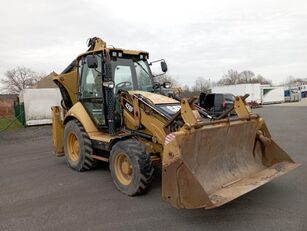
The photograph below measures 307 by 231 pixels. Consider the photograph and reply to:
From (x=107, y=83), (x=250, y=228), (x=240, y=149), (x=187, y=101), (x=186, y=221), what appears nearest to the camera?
(x=250, y=228)

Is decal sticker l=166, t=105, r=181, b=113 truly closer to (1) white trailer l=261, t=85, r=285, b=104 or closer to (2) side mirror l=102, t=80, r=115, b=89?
(2) side mirror l=102, t=80, r=115, b=89

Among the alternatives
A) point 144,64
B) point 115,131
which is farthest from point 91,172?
point 144,64

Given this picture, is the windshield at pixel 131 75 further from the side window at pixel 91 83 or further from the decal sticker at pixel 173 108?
the decal sticker at pixel 173 108

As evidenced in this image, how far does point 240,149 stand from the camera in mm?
6105

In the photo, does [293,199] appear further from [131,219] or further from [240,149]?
[131,219]

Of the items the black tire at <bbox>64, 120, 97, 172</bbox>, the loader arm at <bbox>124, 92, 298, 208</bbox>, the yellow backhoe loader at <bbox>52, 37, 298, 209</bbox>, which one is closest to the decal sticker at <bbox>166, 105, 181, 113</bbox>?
the yellow backhoe loader at <bbox>52, 37, 298, 209</bbox>

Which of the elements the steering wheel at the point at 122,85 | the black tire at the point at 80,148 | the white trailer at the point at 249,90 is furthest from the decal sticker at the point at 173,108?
the white trailer at the point at 249,90

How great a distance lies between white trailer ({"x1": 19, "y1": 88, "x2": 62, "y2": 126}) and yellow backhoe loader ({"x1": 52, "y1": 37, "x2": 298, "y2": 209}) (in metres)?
13.6

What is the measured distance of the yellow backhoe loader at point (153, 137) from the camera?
4.89m

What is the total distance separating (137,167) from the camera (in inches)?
225

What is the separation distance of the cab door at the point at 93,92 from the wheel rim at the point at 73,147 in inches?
33.7

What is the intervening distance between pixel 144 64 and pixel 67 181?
10.1 ft

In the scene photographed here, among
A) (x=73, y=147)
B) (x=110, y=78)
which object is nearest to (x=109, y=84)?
(x=110, y=78)

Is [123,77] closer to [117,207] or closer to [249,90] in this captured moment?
[117,207]
